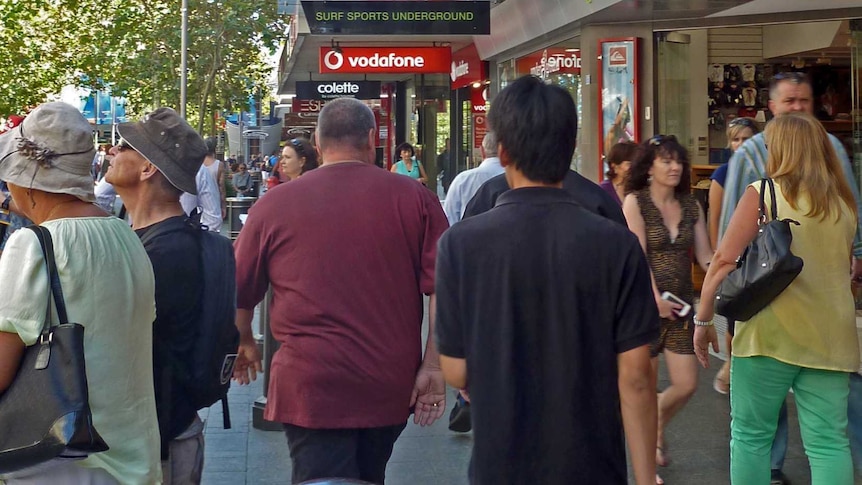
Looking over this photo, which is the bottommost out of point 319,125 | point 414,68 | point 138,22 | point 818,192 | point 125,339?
point 125,339

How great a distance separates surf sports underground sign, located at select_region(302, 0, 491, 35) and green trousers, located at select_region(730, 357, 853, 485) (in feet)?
35.2

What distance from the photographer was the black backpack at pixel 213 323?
3.60 m

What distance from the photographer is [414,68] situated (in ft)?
65.7

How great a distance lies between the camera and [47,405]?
2717mm

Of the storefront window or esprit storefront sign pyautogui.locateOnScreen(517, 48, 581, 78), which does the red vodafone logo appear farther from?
esprit storefront sign pyautogui.locateOnScreen(517, 48, 581, 78)

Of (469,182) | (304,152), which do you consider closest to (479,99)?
(304,152)

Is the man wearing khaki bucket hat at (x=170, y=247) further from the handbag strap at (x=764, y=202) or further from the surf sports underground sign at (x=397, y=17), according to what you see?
the surf sports underground sign at (x=397, y=17)

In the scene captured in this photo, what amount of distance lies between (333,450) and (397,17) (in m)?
11.5

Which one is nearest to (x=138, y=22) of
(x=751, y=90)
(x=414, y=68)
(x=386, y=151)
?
(x=386, y=151)

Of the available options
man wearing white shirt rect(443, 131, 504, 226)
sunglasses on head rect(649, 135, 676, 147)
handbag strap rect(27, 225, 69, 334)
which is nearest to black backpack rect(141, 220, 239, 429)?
handbag strap rect(27, 225, 69, 334)

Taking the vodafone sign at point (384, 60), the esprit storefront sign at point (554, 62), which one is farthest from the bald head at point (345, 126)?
the vodafone sign at point (384, 60)

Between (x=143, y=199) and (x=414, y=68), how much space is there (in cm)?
1657

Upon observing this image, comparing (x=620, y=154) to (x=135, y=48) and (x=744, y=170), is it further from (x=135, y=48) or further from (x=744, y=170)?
(x=135, y=48)

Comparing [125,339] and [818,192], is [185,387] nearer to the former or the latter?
[125,339]
